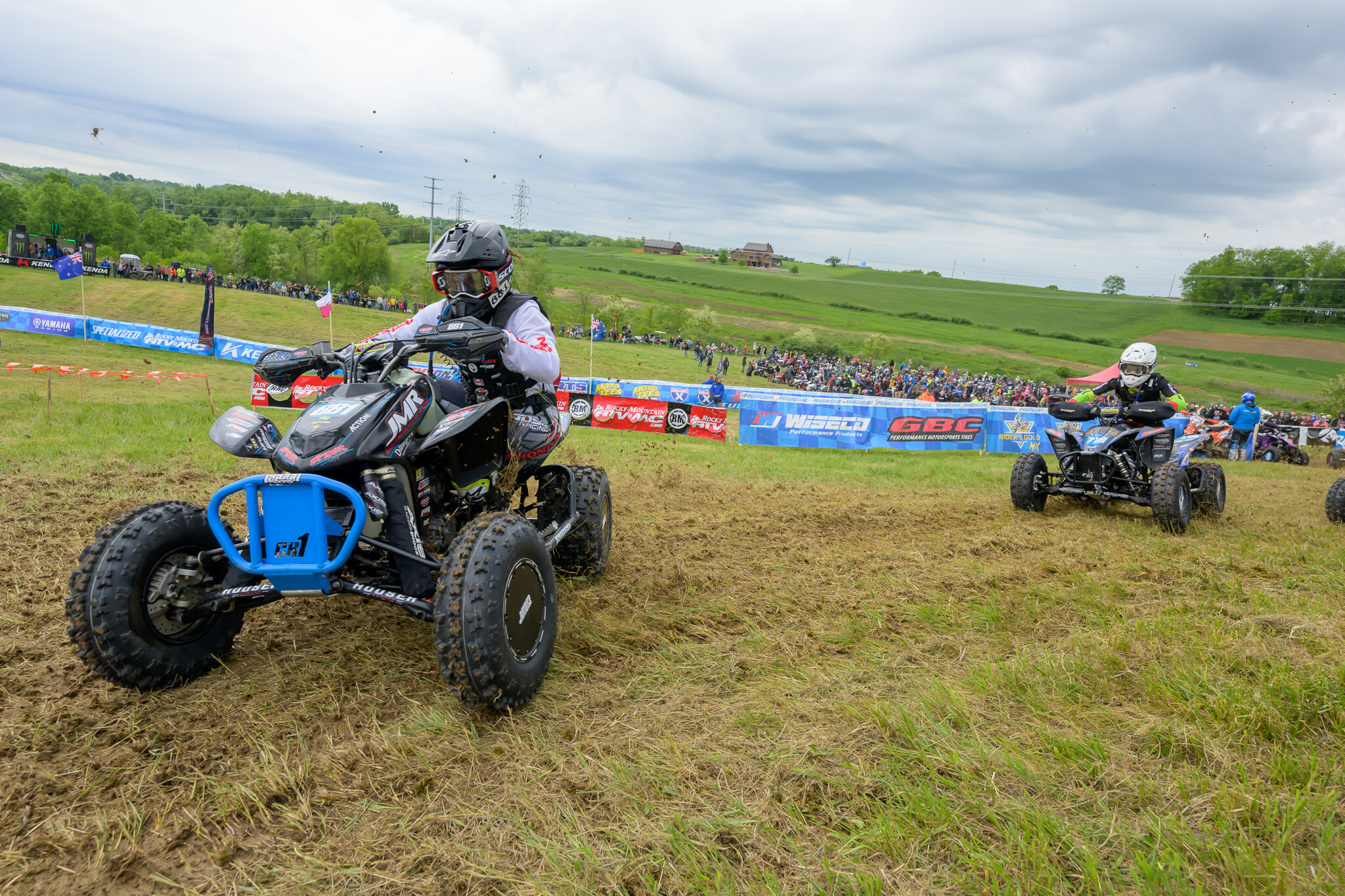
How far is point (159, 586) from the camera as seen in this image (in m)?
3.16

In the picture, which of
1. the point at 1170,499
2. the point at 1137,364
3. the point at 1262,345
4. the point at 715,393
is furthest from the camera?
the point at 1262,345

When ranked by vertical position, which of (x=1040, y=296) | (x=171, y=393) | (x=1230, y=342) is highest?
(x=1040, y=296)

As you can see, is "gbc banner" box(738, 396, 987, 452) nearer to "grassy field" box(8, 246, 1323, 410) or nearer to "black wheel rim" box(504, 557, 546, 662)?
"black wheel rim" box(504, 557, 546, 662)

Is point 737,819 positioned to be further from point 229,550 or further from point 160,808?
point 229,550

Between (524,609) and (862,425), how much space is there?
53.9 feet

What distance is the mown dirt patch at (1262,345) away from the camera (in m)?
63.6

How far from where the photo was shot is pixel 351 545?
2.92 meters

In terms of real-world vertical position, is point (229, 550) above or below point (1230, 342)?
A: below

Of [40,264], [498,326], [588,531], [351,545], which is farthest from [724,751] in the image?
[40,264]

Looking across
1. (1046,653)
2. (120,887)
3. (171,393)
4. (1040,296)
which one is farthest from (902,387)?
(1040,296)

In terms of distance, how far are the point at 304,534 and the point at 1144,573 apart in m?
5.94

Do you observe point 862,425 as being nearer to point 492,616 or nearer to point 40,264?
point 492,616

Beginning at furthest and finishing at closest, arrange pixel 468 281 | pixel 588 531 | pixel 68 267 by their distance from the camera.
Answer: pixel 68 267
pixel 588 531
pixel 468 281

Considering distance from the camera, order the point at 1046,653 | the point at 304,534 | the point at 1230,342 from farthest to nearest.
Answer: the point at 1230,342 → the point at 1046,653 → the point at 304,534
